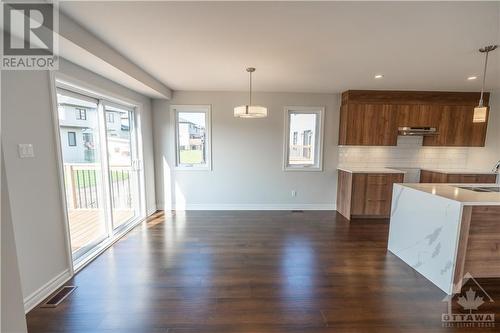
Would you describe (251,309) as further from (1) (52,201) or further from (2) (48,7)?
(2) (48,7)

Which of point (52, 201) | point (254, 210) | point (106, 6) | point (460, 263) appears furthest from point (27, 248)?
point (460, 263)

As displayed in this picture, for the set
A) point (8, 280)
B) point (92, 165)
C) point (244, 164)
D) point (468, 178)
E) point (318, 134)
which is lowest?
point (8, 280)

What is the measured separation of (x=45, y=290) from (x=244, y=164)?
3406 mm

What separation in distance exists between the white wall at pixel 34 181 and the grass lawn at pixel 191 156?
8.26 feet

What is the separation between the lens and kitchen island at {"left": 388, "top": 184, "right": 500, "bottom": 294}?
210 centimetres

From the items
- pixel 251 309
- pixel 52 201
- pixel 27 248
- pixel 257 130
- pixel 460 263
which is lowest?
pixel 251 309

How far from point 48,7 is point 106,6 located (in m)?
0.40

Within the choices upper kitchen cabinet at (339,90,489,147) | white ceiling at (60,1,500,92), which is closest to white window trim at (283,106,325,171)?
upper kitchen cabinet at (339,90,489,147)

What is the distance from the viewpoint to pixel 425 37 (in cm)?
211

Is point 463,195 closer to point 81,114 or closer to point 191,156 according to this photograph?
point 191,156

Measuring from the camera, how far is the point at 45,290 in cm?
207

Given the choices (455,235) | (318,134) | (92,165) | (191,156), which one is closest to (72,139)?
(92,165)

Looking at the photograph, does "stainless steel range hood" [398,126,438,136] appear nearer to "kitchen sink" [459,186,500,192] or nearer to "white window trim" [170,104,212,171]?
"kitchen sink" [459,186,500,192]

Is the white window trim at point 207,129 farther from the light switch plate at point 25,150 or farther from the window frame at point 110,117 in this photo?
the light switch plate at point 25,150
